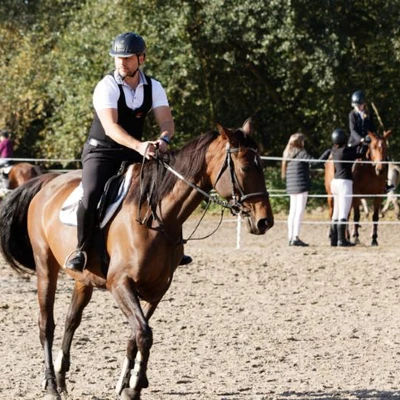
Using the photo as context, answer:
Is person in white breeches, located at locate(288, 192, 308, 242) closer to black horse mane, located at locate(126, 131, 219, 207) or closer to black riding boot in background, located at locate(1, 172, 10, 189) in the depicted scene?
black riding boot in background, located at locate(1, 172, 10, 189)

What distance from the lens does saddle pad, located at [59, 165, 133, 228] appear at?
6188 millimetres

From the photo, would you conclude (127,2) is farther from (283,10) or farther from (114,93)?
(114,93)

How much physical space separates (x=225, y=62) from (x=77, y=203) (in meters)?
19.4

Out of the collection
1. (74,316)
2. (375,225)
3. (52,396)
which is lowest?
(52,396)

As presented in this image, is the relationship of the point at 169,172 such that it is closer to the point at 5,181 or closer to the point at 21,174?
the point at 21,174

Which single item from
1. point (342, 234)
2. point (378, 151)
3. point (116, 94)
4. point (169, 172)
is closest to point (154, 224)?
point (169, 172)

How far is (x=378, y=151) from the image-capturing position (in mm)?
16469

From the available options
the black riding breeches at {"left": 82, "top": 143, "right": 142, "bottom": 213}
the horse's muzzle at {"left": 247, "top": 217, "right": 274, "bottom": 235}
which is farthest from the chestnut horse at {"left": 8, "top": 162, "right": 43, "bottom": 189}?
the horse's muzzle at {"left": 247, "top": 217, "right": 274, "bottom": 235}

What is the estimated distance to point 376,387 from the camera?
6480mm

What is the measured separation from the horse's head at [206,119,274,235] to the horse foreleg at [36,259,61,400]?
1.75 meters

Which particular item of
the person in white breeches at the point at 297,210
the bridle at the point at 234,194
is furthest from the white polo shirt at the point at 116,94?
the person in white breeches at the point at 297,210

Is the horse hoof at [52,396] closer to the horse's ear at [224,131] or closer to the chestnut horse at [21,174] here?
the horse's ear at [224,131]

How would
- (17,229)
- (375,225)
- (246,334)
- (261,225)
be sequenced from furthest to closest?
(375,225), (246,334), (17,229), (261,225)

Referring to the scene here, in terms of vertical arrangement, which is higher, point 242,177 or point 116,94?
point 116,94
